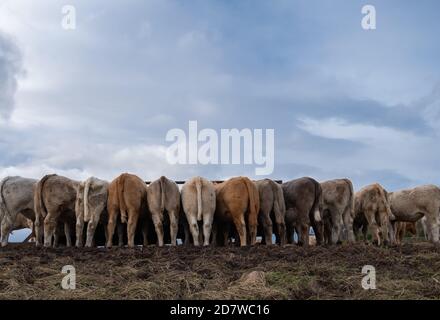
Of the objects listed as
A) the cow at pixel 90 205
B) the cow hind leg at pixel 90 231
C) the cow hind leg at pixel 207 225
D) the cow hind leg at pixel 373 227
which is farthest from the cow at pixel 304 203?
the cow hind leg at pixel 90 231

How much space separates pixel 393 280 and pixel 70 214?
39.4ft

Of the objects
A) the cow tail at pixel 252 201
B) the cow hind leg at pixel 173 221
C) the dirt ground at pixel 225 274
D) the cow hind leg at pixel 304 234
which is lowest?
the dirt ground at pixel 225 274

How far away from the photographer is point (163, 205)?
17734 mm

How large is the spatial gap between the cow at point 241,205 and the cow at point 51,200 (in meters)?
4.73

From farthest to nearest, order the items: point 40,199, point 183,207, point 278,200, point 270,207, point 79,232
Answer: point 278,200, point 270,207, point 183,207, point 40,199, point 79,232

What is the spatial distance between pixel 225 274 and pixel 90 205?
27.6 feet

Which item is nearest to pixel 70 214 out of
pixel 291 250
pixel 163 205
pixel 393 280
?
pixel 163 205

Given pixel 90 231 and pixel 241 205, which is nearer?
pixel 241 205

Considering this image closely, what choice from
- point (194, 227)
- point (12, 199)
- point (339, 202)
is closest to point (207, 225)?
point (194, 227)

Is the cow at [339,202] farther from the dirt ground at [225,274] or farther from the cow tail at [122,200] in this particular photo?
the cow tail at [122,200]

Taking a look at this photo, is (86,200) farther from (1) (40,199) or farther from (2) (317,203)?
(2) (317,203)

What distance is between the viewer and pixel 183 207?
18.2m

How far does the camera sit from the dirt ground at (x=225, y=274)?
373 inches
